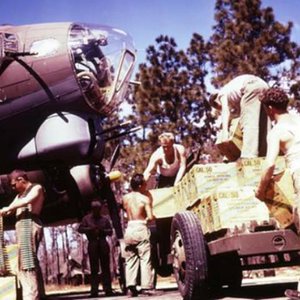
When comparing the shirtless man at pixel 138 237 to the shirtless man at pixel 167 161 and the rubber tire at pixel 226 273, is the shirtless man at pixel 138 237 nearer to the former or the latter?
the shirtless man at pixel 167 161

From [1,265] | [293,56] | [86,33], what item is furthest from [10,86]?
[293,56]

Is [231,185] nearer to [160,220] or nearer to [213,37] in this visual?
[160,220]

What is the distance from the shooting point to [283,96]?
3.83 m

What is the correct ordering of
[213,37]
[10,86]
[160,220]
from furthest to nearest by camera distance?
[213,37], [10,86], [160,220]

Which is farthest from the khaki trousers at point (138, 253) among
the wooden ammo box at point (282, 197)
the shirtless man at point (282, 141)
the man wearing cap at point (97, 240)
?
the shirtless man at point (282, 141)

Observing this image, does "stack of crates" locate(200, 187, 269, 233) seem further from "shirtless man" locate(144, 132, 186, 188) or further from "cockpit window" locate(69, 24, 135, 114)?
"cockpit window" locate(69, 24, 135, 114)

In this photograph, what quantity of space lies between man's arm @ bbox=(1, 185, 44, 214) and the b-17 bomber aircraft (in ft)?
8.63

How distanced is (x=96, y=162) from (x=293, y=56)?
1680cm

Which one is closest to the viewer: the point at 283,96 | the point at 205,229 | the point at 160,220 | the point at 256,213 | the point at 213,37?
the point at 283,96

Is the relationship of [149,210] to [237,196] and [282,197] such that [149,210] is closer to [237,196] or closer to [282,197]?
[237,196]

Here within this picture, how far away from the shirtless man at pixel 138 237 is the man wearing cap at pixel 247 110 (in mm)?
1282

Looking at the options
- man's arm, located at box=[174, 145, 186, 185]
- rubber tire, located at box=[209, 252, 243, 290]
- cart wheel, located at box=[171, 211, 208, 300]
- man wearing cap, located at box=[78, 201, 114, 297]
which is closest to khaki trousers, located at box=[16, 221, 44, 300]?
cart wheel, located at box=[171, 211, 208, 300]

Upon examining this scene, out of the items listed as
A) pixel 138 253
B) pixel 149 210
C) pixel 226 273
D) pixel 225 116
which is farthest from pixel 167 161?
pixel 226 273

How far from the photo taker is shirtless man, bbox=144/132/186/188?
7281mm
